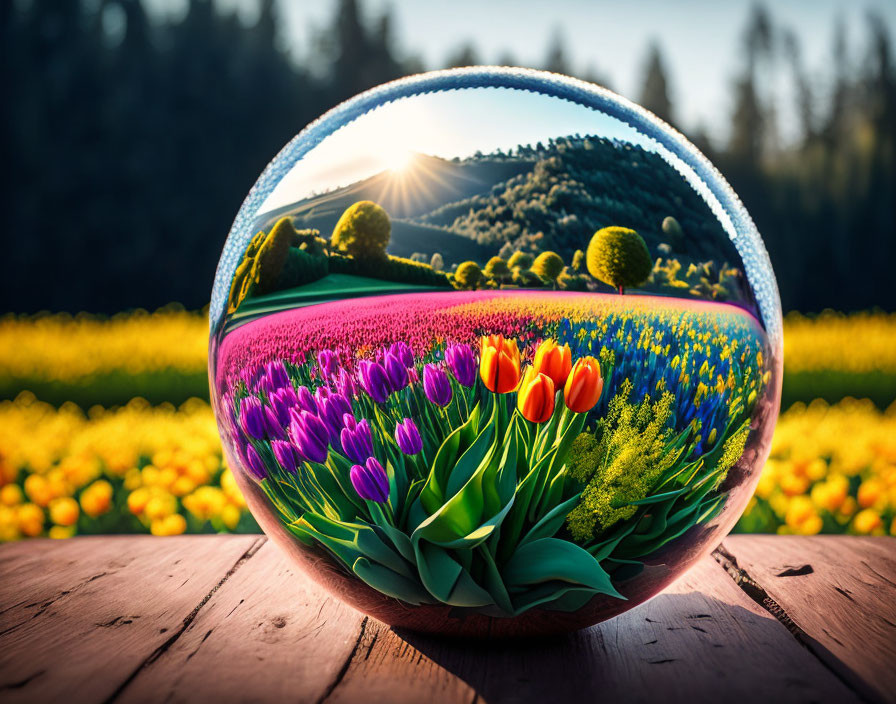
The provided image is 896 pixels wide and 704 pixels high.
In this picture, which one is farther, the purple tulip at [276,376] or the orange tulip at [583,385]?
the purple tulip at [276,376]

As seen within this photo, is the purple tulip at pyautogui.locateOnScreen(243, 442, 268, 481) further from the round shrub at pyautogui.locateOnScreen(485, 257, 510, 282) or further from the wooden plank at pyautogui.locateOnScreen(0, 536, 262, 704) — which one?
the round shrub at pyautogui.locateOnScreen(485, 257, 510, 282)

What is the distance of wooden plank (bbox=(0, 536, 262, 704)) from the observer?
151 centimetres

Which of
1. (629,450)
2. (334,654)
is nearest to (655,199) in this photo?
(629,450)

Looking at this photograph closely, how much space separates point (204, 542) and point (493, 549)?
4.12ft

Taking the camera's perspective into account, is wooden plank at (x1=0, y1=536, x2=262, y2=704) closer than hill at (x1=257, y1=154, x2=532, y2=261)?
No

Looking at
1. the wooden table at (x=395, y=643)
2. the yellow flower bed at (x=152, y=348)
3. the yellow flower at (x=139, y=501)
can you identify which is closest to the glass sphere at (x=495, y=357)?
the wooden table at (x=395, y=643)

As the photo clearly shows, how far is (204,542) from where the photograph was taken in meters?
2.35

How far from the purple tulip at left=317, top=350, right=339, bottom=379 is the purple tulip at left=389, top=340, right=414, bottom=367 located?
4.2 inches

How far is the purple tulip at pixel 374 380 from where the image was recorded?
1350 millimetres

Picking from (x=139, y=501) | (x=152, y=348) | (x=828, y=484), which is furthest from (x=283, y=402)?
(x=152, y=348)

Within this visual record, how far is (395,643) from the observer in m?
1.65

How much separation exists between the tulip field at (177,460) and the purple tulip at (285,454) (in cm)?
23

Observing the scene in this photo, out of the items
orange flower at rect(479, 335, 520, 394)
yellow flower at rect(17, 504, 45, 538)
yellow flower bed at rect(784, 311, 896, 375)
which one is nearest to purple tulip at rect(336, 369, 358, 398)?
orange flower at rect(479, 335, 520, 394)

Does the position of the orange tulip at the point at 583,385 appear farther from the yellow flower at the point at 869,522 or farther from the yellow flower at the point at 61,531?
the yellow flower at the point at 61,531
